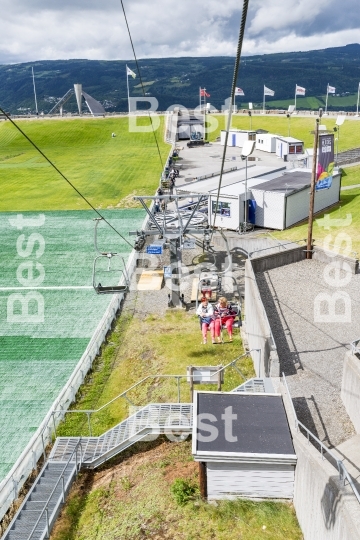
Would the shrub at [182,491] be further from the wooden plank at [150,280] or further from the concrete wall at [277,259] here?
the wooden plank at [150,280]

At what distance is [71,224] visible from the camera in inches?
1398

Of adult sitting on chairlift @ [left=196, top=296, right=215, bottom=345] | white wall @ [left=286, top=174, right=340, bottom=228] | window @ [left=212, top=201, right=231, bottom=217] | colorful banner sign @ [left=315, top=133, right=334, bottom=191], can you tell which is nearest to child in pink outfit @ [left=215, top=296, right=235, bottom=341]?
adult sitting on chairlift @ [left=196, top=296, right=215, bottom=345]

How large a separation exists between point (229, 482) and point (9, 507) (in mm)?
5498

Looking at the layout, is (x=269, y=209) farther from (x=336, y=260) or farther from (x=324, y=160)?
(x=336, y=260)

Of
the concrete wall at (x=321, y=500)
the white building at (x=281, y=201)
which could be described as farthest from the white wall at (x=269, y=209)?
Result: the concrete wall at (x=321, y=500)

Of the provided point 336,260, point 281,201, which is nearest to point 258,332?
point 336,260

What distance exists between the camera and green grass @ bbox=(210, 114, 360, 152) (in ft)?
206

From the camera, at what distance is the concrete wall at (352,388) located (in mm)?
11227

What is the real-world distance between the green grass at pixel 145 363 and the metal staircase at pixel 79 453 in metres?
1.17

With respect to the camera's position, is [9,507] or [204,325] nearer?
[9,507]

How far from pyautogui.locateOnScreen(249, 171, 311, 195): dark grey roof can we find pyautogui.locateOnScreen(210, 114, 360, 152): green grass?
2803cm

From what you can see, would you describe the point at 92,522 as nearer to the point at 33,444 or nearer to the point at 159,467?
the point at 159,467

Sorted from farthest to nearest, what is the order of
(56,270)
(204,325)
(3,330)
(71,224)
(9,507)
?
1. (71,224)
2. (56,270)
3. (3,330)
4. (204,325)
5. (9,507)

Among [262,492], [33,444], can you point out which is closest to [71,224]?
[33,444]
